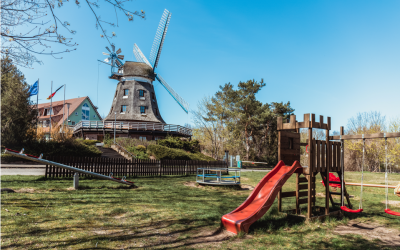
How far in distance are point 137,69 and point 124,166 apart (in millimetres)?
29491

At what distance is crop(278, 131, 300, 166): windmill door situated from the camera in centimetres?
759

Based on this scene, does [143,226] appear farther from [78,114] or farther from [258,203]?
[78,114]

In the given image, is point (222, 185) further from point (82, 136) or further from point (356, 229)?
point (82, 136)

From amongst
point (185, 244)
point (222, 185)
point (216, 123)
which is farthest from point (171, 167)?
point (216, 123)

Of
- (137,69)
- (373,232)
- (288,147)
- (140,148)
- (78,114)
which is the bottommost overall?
(373,232)

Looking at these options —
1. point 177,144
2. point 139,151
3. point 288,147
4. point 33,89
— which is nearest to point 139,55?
point 177,144

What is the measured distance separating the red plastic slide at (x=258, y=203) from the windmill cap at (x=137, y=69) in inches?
1554

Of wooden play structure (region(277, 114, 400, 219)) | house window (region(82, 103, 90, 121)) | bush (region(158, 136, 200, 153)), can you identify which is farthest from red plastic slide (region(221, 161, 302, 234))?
house window (region(82, 103, 90, 121))

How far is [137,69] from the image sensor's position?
1709 inches

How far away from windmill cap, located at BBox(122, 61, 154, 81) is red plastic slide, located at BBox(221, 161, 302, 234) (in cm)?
3947

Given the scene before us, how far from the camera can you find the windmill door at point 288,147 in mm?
7590

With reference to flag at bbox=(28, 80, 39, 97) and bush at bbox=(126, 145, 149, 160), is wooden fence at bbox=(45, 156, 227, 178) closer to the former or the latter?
bush at bbox=(126, 145, 149, 160)

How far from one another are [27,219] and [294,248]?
608cm

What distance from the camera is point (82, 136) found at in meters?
37.9
